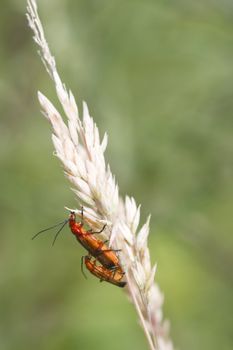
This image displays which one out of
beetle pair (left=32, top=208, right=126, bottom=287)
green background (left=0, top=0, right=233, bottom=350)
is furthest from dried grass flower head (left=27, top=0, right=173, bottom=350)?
green background (left=0, top=0, right=233, bottom=350)

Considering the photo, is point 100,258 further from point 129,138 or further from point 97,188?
point 129,138

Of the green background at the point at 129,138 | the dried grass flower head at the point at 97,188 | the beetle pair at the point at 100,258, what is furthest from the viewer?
the green background at the point at 129,138

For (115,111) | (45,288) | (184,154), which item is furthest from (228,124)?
(45,288)

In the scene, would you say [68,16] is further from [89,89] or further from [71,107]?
[71,107]

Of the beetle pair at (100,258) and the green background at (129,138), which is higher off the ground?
the green background at (129,138)

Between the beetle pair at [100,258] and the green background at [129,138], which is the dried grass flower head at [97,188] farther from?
the green background at [129,138]

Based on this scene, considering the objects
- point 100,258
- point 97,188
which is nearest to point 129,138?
point 100,258

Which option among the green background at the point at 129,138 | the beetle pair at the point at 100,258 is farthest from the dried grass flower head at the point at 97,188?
the green background at the point at 129,138
